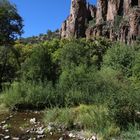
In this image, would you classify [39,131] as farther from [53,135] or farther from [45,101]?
[45,101]

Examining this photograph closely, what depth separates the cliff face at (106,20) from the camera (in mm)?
136500

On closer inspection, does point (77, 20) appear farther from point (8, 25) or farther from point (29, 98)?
point (29, 98)

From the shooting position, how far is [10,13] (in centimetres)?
4144

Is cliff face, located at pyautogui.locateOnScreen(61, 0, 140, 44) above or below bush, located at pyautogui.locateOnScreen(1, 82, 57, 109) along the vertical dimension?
above

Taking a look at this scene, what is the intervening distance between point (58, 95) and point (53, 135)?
949cm

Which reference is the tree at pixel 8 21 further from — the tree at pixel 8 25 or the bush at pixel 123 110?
the bush at pixel 123 110

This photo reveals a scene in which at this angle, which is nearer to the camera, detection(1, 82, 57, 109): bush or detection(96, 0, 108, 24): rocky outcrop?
detection(1, 82, 57, 109): bush

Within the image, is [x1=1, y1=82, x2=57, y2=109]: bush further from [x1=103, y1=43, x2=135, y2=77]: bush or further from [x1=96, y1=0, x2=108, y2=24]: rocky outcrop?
[x1=96, y1=0, x2=108, y2=24]: rocky outcrop

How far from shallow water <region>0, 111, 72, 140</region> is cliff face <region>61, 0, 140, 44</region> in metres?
109

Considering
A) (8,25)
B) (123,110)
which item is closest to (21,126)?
(123,110)

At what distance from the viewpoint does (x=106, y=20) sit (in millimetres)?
162000

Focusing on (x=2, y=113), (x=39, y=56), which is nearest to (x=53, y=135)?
(x=2, y=113)

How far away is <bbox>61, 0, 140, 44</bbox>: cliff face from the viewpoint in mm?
136500

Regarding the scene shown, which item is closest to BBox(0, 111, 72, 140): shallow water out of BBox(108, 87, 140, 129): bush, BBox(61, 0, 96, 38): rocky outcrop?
BBox(108, 87, 140, 129): bush
